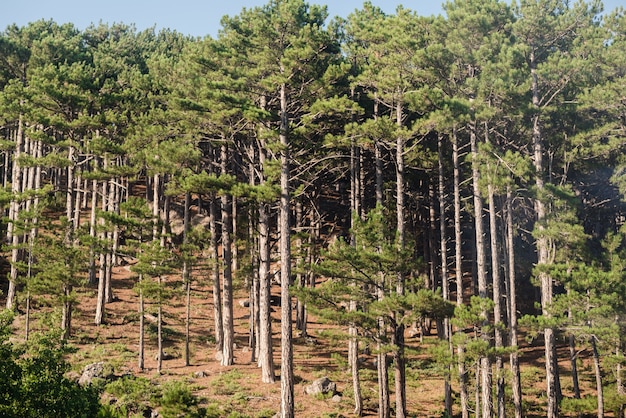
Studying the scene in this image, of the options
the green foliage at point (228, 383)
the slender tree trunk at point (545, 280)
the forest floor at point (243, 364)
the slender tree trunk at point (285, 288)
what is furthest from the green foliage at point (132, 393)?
the slender tree trunk at point (545, 280)

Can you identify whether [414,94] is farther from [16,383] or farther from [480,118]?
[16,383]

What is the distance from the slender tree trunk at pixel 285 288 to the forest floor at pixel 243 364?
1363mm

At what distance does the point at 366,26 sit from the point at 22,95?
62.7 feet

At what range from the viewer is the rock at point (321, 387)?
23656 mm

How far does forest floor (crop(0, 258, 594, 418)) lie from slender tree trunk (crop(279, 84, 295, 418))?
4.47 feet

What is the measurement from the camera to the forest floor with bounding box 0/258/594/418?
73.9ft

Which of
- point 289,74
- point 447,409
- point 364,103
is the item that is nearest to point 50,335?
point 289,74

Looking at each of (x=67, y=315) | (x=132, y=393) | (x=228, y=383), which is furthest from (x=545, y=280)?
(x=67, y=315)

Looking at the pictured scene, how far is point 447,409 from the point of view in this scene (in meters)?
22.1

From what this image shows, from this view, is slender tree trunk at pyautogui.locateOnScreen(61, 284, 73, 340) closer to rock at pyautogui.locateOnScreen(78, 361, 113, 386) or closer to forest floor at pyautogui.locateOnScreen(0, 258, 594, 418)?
forest floor at pyautogui.locateOnScreen(0, 258, 594, 418)

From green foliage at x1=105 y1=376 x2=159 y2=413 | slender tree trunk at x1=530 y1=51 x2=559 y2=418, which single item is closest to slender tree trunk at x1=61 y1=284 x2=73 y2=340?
green foliage at x1=105 y1=376 x2=159 y2=413

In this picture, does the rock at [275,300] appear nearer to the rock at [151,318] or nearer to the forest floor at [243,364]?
the forest floor at [243,364]

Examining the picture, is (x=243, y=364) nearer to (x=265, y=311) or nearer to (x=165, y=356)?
(x=165, y=356)

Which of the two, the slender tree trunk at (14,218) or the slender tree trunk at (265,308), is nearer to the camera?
the slender tree trunk at (265,308)
